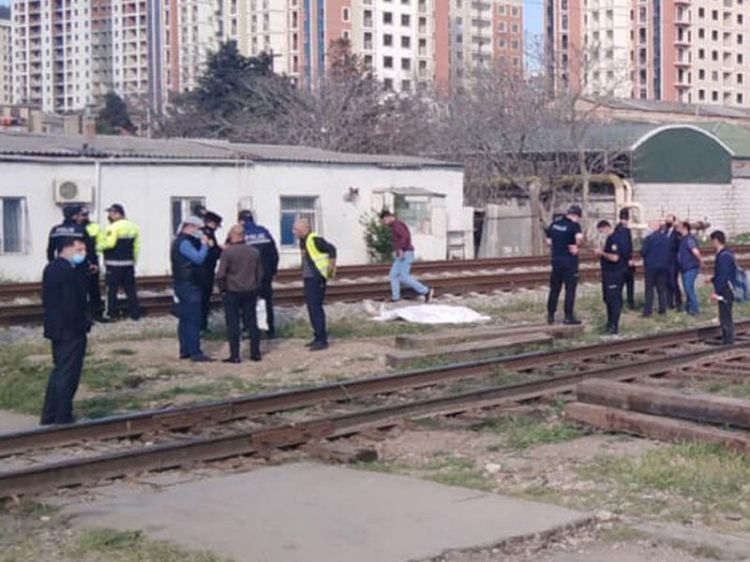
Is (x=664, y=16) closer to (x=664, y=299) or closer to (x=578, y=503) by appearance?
(x=664, y=299)

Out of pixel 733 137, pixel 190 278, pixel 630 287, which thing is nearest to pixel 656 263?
pixel 630 287

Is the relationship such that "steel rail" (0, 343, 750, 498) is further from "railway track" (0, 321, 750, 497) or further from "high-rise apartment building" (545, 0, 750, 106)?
"high-rise apartment building" (545, 0, 750, 106)

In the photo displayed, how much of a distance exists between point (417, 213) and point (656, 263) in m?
18.3

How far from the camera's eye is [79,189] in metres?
31.6

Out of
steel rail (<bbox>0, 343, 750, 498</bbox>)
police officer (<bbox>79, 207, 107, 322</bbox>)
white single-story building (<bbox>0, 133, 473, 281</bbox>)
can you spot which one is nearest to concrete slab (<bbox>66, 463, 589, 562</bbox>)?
steel rail (<bbox>0, 343, 750, 498</bbox>)

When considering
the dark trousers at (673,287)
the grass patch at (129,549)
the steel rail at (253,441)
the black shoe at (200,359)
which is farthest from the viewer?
the dark trousers at (673,287)

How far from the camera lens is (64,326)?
12.1 meters

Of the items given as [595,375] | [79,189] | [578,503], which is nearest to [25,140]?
[79,189]

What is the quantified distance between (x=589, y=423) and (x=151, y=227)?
22.6 meters

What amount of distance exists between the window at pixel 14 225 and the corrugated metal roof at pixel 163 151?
107 cm

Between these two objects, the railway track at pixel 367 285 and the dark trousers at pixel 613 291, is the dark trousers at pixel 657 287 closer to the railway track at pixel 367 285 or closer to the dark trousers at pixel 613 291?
the dark trousers at pixel 613 291

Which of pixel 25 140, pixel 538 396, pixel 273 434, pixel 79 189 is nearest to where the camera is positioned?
pixel 273 434

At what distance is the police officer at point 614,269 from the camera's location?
786 inches

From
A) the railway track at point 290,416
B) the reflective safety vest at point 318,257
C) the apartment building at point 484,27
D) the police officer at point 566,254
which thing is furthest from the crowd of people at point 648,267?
the apartment building at point 484,27
